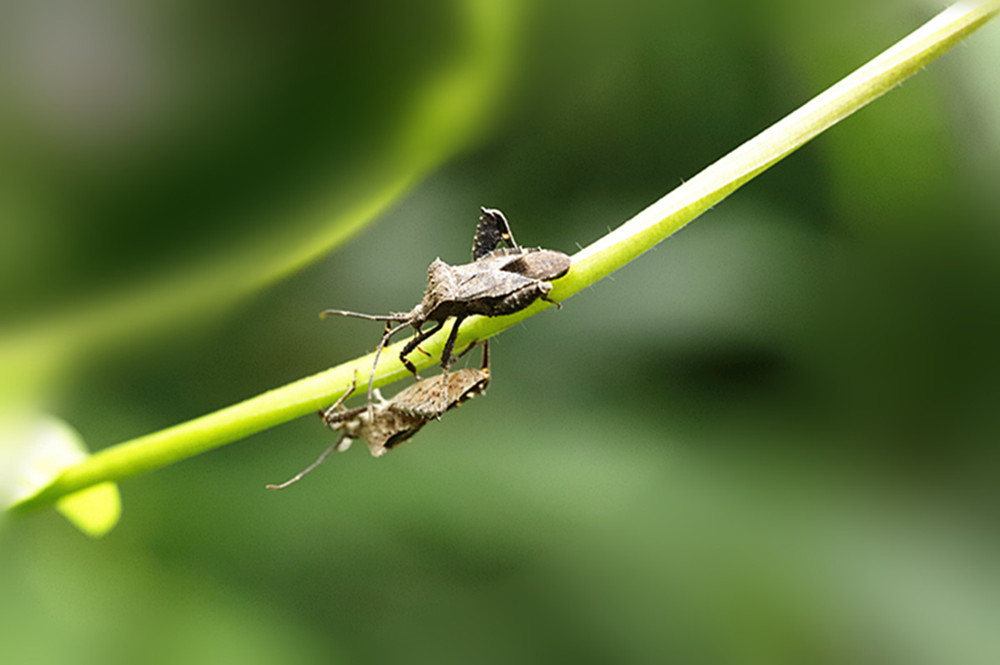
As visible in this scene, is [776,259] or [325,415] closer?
A: [325,415]

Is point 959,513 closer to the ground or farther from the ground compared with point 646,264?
closer to the ground

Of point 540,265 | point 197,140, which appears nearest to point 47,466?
point 197,140

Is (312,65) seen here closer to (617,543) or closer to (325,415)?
(325,415)

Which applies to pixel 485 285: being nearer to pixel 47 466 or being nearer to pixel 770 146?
pixel 770 146

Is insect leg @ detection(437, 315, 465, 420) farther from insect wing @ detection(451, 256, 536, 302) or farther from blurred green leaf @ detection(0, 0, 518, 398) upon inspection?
blurred green leaf @ detection(0, 0, 518, 398)

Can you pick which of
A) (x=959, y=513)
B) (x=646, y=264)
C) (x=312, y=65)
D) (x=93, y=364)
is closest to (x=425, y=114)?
(x=312, y=65)

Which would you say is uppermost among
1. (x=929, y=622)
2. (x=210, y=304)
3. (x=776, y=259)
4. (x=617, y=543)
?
(x=210, y=304)
